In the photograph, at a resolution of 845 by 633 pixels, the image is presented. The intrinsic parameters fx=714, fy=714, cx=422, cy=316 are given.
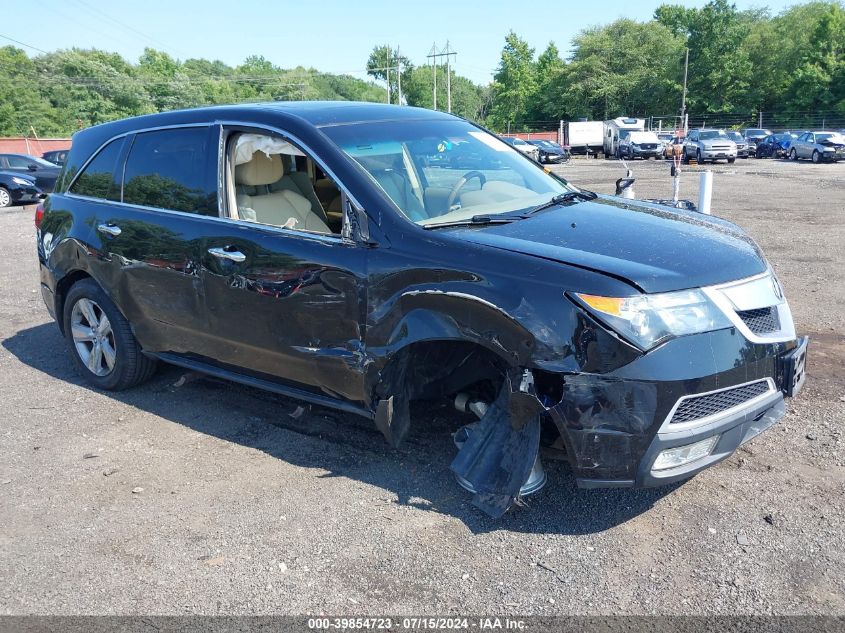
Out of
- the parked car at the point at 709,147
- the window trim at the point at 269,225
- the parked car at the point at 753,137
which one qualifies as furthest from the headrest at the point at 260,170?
the parked car at the point at 753,137

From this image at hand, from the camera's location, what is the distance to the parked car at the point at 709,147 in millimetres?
34500

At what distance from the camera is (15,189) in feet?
67.4

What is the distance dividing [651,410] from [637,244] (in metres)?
0.85

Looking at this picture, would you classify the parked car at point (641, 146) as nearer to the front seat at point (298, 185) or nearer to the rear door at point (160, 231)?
the front seat at point (298, 185)

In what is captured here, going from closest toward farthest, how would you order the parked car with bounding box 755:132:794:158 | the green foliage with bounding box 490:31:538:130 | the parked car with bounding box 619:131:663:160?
the parked car with bounding box 755:132:794:158, the parked car with bounding box 619:131:663:160, the green foliage with bounding box 490:31:538:130

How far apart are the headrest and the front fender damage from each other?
6.57 ft

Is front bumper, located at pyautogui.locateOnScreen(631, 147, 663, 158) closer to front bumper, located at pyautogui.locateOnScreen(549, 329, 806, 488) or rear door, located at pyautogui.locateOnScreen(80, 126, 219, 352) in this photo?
rear door, located at pyautogui.locateOnScreen(80, 126, 219, 352)

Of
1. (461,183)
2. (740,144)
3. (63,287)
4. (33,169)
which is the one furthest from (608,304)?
(740,144)

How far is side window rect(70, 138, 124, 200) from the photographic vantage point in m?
5.00

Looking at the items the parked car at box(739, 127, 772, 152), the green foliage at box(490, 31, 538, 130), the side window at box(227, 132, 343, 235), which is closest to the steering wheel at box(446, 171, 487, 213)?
the side window at box(227, 132, 343, 235)

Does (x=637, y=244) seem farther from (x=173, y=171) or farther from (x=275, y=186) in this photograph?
(x=173, y=171)

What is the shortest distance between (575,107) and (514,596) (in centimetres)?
7672

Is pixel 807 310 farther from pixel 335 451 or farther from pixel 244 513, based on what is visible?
pixel 244 513

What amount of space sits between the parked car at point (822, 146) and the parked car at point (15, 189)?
104 feet
